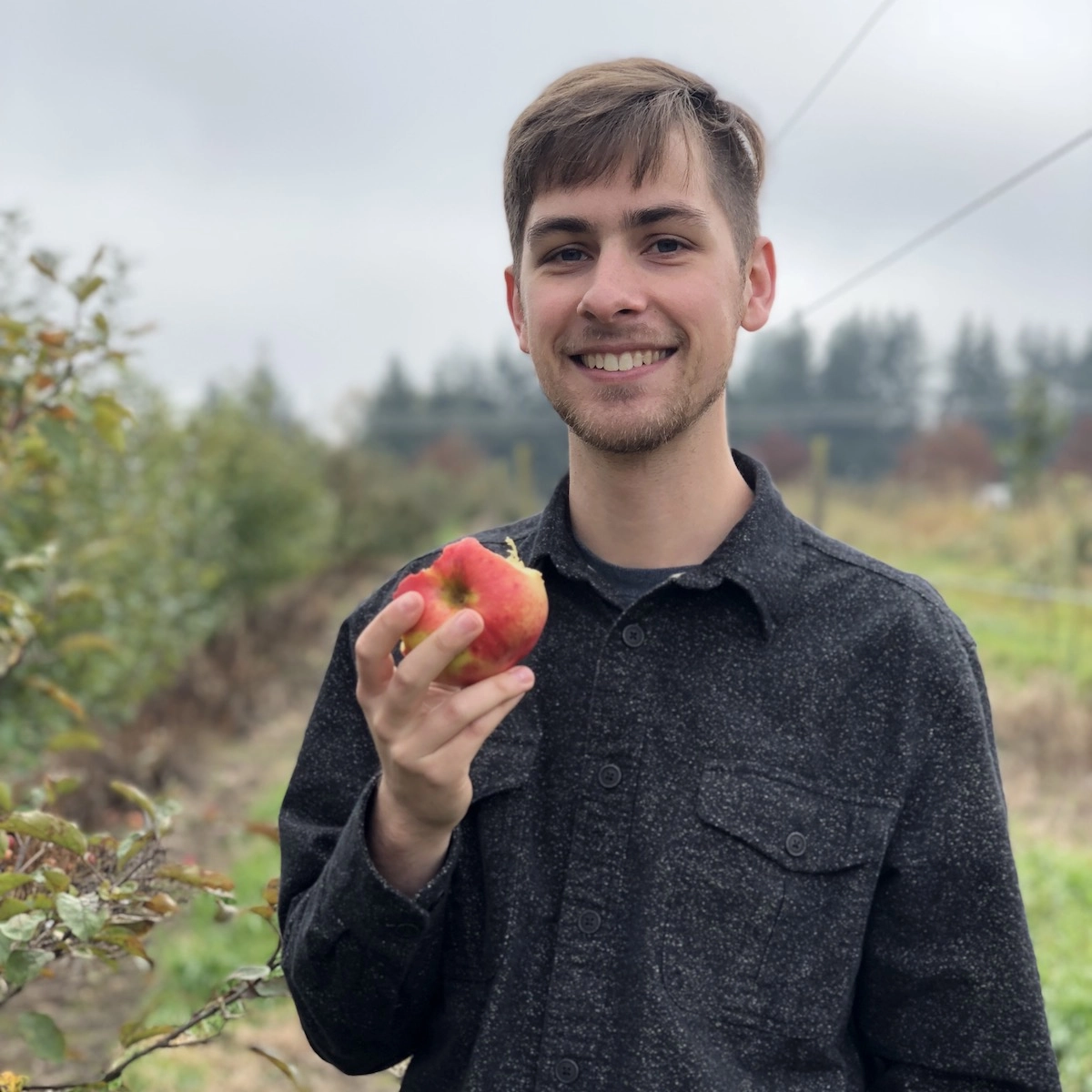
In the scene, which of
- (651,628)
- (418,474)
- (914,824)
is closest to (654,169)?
(651,628)

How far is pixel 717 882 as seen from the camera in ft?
5.21

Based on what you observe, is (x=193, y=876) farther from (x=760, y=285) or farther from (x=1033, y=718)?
(x=1033, y=718)

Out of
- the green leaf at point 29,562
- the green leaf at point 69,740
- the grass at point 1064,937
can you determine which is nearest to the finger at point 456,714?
the green leaf at point 29,562

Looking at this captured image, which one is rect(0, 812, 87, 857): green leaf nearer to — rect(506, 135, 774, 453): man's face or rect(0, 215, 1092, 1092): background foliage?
rect(0, 215, 1092, 1092): background foliage

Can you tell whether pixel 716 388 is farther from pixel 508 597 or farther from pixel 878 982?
pixel 878 982

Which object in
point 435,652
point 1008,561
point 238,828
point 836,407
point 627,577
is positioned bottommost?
point 238,828

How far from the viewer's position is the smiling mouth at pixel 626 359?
170 cm

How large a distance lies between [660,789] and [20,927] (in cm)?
80

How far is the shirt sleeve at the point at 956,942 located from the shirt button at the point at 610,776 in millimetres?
362

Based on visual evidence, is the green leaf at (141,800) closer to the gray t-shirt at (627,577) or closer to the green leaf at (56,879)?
the green leaf at (56,879)

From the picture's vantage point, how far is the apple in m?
1.50

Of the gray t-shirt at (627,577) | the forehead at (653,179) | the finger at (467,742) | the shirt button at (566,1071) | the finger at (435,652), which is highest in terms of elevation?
the forehead at (653,179)

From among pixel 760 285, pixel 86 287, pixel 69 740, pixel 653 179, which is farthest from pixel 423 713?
pixel 69 740

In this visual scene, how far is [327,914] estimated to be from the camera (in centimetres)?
156
